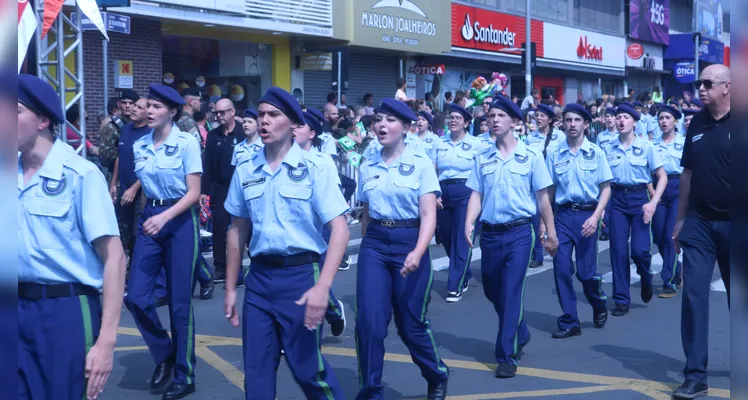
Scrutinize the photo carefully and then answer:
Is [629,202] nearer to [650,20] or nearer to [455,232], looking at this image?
[455,232]

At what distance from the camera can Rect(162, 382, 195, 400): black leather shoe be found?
627cm

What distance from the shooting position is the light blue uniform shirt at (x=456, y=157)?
430 inches

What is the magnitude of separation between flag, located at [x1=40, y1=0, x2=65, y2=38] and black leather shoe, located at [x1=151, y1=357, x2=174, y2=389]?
17.7 feet

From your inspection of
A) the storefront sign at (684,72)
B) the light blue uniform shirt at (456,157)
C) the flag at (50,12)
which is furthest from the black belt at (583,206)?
the storefront sign at (684,72)

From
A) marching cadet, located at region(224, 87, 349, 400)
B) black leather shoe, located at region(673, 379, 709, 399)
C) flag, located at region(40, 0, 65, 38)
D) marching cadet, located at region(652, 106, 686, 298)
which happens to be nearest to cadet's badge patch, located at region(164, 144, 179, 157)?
marching cadet, located at region(224, 87, 349, 400)

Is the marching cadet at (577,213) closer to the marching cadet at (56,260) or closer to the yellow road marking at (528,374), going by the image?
the yellow road marking at (528,374)

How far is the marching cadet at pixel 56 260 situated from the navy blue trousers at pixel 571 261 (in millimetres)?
5201

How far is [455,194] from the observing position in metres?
10.8

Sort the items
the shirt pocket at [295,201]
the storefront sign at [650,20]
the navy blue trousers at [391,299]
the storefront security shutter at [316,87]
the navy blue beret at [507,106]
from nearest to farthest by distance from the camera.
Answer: the shirt pocket at [295,201], the navy blue trousers at [391,299], the navy blue beret at [507,106], the storefront security shutter at [316,87], the storefront sign at [650,20]

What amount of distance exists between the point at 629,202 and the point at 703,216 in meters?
3.30

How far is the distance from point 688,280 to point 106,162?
712cm

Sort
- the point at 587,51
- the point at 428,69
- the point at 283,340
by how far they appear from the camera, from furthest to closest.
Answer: the point at 587,51, the point at 428,69, the point at 283,340

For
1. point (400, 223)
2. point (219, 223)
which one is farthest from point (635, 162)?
point (219, 223)

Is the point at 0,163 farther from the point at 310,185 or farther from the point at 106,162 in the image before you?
the point at 106,162
